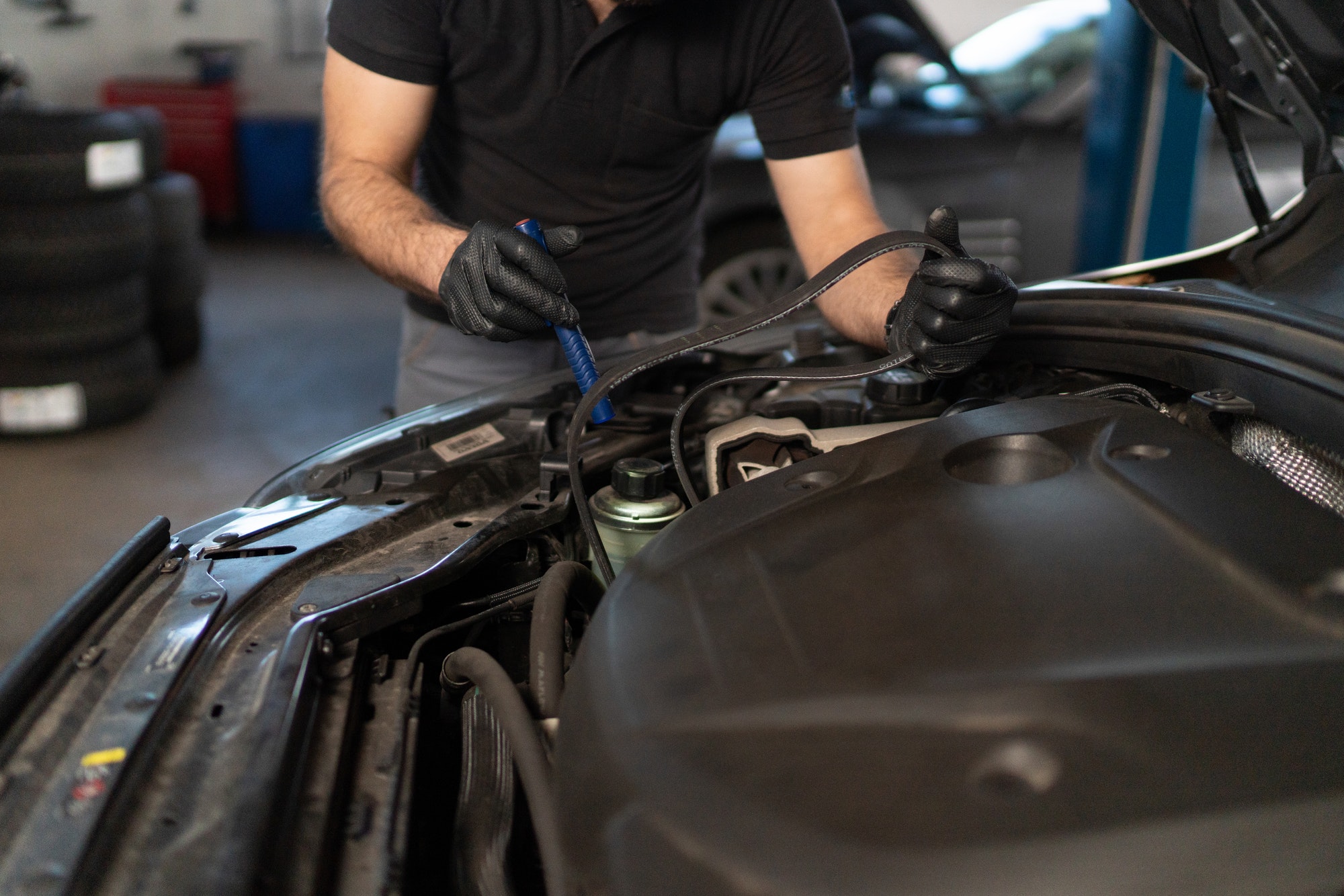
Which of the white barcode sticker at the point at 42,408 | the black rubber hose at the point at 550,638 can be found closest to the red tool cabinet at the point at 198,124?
the white barcode sticker at the point at 42,408

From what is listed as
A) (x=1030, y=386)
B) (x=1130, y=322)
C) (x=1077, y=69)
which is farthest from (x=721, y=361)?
(x=1077, y=69)

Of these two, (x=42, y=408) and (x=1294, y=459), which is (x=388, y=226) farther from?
(x=42, y=408)

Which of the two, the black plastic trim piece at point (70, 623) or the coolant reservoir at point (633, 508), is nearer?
the black plastic trim piece at point (70, 623)

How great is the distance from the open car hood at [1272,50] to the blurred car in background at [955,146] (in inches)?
71.5

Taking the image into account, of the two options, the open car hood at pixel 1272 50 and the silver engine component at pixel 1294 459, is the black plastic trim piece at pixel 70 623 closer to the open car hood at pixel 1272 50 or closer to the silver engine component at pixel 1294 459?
the silver engine component at pixel 1294 459

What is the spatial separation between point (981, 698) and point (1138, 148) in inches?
A: 128

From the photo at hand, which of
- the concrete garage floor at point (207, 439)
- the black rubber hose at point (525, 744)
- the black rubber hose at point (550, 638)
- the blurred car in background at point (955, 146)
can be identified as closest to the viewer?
the black rubber hose at point (525, 744)

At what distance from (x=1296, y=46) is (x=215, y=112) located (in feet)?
19.8

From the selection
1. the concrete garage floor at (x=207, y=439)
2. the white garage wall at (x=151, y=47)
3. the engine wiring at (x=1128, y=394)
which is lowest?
the concrete garage floor at (x=207, y=439)

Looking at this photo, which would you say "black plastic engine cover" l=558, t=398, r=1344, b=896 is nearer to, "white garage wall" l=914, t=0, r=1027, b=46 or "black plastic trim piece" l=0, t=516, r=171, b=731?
"black plastic trim piece" l=0, t=516, r=171, b=731

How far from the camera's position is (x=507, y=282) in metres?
0.98

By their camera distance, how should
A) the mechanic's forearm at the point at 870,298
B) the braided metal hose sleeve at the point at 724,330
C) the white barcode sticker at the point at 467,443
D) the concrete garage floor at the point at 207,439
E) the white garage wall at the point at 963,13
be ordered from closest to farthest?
the braided metal hose sleeve at the point at 724,330 < the white barcode sticker at the point at 467,443 < the mechanic's forearm at the point at 870,298 < the concrete garage floor at the point at 207,439 < the white garage wall at the point at 963,13

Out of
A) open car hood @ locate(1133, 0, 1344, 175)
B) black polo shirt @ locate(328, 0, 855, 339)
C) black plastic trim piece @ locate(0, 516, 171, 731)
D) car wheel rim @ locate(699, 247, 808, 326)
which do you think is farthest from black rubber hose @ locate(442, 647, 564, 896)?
car wheel rim @ locate(699, 247, 808, 326)

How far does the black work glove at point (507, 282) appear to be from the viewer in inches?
38.4
